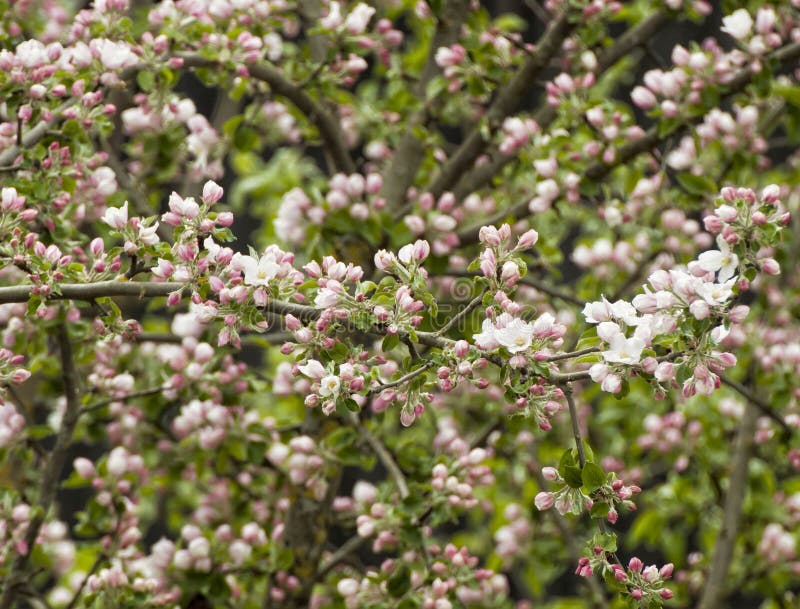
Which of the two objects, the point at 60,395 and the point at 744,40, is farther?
the point at 60,395

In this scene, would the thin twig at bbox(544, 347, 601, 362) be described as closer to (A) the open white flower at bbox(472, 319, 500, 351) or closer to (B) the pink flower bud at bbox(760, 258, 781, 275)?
(A) the open white flower at bbox(472, 319, 500, 351)

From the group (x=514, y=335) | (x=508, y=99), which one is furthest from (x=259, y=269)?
(x=508, y=99)

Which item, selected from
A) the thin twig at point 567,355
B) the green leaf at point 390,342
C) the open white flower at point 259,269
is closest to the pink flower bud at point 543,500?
the thin twig at point 567,355

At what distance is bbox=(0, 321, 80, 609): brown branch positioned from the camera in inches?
92.3

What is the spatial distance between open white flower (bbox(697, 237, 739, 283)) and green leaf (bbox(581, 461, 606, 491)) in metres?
0.37

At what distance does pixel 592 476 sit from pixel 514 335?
0.87 ft

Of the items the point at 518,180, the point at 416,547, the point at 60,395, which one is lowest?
the point at 60,395

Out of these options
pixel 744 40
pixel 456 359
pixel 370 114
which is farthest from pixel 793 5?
pixel 456 359

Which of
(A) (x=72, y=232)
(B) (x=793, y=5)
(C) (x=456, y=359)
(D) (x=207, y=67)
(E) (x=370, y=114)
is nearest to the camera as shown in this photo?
(C) (x=456, y=359)

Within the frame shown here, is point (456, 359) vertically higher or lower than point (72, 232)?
higher

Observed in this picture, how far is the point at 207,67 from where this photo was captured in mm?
2475

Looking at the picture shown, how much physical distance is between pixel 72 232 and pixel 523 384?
1188 millimetres

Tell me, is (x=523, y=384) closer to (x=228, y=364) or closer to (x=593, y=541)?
(x=593, y=541)

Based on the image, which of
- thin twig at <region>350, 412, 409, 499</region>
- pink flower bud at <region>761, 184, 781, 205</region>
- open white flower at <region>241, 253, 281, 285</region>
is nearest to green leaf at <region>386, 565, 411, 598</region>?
thin twig at <region>350, 412, 409, 499</region>
